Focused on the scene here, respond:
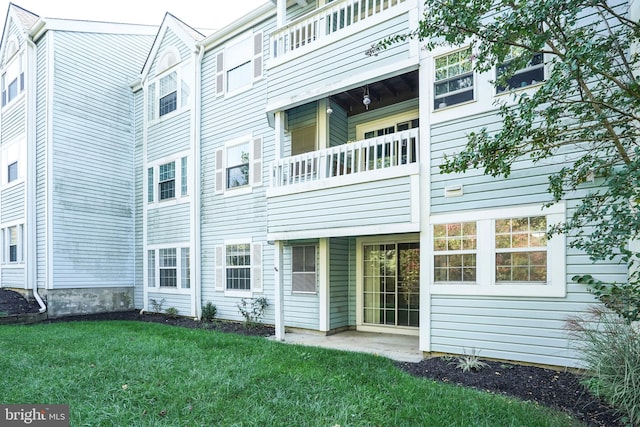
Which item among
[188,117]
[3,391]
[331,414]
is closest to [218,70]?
[188,117]

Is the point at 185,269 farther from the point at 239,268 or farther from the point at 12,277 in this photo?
the point at 12,277

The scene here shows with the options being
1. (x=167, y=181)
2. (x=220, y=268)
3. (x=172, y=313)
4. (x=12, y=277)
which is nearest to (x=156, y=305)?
(x=172, y=313)

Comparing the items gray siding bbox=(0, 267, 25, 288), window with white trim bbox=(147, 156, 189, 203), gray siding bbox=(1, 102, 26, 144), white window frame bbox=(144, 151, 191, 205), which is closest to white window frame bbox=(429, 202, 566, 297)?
white window frame bbox=(144, 151, 191, 205)

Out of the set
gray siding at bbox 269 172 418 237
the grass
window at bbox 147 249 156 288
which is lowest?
the grass

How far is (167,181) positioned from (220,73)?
12.9 ft

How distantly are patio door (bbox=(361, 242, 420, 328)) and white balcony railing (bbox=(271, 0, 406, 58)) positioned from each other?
498 cm

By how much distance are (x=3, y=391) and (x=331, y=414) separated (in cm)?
405

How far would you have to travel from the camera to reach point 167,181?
40.4 ft

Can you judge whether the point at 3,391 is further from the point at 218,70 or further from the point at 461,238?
the point at 218,70

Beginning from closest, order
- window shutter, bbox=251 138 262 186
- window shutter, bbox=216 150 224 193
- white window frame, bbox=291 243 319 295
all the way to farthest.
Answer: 1. white window frame, bbox=291 243 319 295
2. window shutter, bbox=251 138 262 186
3. window shutter, bbox=216 150 224 193

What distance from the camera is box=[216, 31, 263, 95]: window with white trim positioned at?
10.2 metres

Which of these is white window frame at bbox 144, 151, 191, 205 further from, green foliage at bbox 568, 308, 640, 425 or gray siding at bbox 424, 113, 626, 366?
green foliage at bbox 568, 308, 640, 425

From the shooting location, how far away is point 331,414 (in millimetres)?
3873

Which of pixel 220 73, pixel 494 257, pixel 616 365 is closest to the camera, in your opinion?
pixel 616 365
